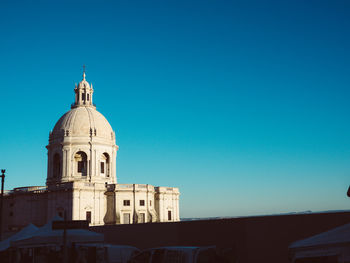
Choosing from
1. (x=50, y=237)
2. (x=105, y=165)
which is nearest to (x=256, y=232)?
(x=50, y=237)

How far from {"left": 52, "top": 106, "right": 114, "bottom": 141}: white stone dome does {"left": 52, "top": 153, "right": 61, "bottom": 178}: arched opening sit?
3.04 m

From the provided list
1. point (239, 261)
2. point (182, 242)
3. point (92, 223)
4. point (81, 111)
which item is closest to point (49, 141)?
point (81, 111)

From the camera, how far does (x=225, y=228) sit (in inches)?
758

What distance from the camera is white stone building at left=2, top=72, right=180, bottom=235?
50938 mm

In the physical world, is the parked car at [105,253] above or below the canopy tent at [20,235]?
below

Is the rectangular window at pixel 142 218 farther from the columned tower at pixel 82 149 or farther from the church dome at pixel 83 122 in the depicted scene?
the church dome at pixel 83 122

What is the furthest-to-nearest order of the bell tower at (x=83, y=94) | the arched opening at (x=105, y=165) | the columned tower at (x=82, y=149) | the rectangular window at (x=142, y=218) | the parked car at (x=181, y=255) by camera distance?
the bell tower at (x=83, y=94), the arched opening at (x=105, y=165), the columned tower at (x=82, y=149), the rectangular window at (x=142, y=218), the parked car at (x=181, y=255)

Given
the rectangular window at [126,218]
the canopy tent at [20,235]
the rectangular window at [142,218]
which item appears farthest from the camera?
the rectangular window at [142,218]

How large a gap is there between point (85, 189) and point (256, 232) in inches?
1439

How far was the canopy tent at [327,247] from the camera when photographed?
28.7ft

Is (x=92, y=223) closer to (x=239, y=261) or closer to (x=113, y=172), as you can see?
(x=113, y=172)

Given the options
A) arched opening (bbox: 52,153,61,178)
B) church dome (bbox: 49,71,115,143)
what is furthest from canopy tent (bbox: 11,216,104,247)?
arched opening (bbox: 52,153,61,178)

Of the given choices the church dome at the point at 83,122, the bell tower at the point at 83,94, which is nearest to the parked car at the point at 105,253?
the church dome at the point at 83,122

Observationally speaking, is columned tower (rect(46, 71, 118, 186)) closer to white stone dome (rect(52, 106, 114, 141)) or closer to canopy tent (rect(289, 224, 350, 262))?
white stone dome (rect(52, 106, 114, 141))
